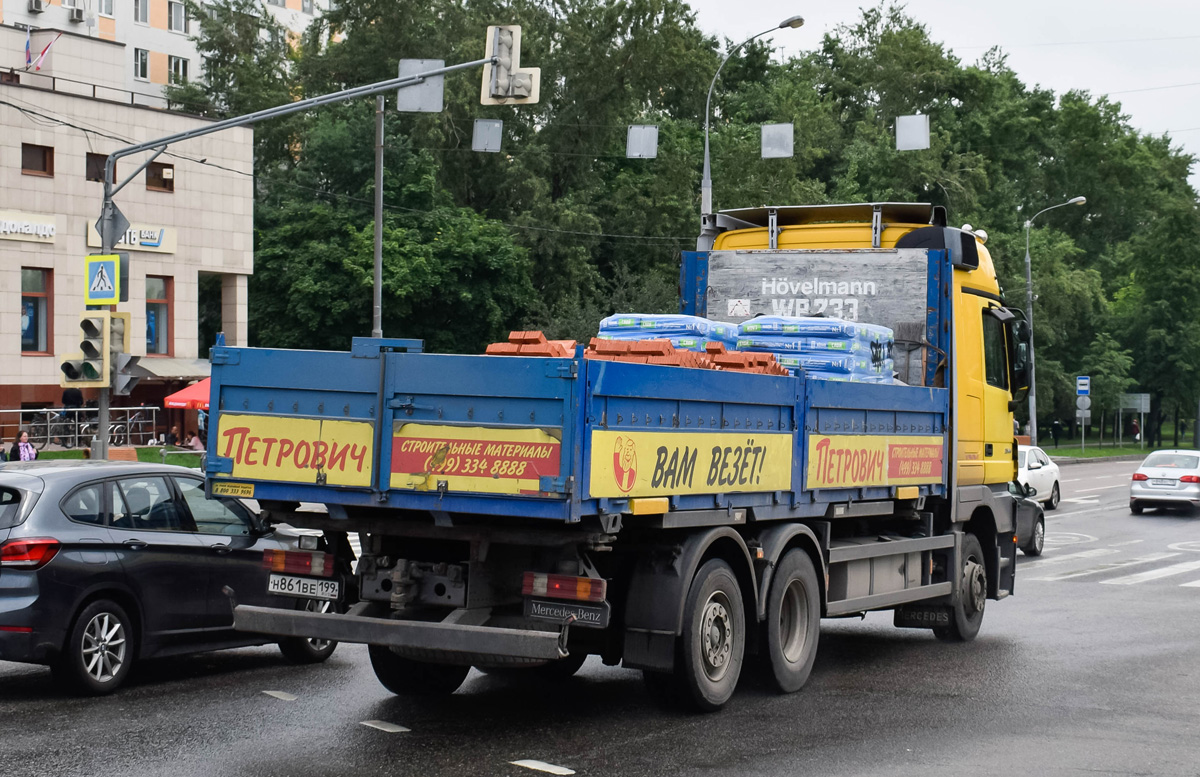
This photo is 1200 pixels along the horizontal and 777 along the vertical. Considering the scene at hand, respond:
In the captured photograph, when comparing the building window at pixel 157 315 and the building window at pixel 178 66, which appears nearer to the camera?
the building window at pixel 157 315

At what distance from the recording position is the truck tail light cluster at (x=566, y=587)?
7.15 metres

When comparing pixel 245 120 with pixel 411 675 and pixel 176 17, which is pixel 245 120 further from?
pixel 176 17

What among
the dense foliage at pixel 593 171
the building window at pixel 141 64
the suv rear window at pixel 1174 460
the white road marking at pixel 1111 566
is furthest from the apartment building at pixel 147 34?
the white road marking at pixel 1111 566

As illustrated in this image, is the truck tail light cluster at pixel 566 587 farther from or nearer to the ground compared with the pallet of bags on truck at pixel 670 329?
nearer to the ground

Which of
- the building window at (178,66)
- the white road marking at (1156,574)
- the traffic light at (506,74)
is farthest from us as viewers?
the building window at (178,66)

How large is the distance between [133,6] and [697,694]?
69.7 meters

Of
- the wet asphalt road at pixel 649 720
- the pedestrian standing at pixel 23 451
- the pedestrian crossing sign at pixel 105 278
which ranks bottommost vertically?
the wet asphalt road at pixel 649 720

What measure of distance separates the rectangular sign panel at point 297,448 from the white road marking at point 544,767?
63.3 inches

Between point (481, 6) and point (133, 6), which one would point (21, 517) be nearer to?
point (481, 6)

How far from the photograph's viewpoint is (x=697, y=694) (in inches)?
313

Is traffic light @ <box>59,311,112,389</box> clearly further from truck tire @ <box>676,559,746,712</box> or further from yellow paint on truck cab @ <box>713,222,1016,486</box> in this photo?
truck tire @ <box>676,559,746,712</box>

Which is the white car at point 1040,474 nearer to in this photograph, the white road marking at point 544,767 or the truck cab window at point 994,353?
the truck cab window at point 994,353

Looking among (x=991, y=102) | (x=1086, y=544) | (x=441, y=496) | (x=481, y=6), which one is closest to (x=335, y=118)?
(x=481, y=6)

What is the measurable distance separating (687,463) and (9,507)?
163 inches
